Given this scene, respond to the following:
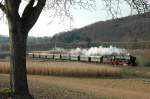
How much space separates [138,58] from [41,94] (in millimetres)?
42184

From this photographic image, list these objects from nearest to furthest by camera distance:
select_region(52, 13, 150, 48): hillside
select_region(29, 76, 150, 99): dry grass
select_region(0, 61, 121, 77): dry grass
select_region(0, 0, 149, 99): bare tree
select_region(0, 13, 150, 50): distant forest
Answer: select_region(0, 0, 149, 99): bare tree
select_region(29, 76, 150, 99): dry grass
select_region(0, 61, 121, 77): dry grass
select_region(0, 13, 150, 50): distant forest
select_region(52, 13, 150, 48): hillside

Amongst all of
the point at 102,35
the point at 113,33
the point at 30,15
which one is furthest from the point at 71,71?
the point at 102,35

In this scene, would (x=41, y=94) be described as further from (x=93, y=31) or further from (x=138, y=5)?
(x=93, y=31)

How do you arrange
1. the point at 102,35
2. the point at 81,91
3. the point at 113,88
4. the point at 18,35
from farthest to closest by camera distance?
1. the point at 102,35
2. the point at 113,88
3. the point at 81,91
4. the point at 18,35

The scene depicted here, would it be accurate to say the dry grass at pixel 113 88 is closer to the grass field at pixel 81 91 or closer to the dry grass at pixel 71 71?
the grass field at pixel 81 91

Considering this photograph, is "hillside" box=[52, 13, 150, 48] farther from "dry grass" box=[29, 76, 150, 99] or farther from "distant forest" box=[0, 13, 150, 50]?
"dry grass" box=[29, 76, 150, 99]

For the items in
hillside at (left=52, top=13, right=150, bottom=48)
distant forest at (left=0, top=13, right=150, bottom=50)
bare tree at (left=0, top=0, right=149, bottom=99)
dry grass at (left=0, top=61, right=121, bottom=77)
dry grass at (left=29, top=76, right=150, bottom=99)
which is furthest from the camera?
hillside at (left=52, top=13, right=150, bottom=48)

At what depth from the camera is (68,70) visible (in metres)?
41.2

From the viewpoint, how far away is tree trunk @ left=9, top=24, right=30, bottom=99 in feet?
43.3

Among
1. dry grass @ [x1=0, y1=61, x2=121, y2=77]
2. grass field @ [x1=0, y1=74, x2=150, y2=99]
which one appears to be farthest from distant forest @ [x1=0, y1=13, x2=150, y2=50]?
grass field @ [x1=0, y1=74, x2=150, y2=99]

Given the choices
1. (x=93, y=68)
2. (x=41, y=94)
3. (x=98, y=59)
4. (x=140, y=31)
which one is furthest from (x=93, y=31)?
(x=41, y=94)

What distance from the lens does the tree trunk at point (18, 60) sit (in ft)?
43.3

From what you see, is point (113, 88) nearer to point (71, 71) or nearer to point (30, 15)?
point (71, 71)

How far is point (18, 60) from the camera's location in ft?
43.6
